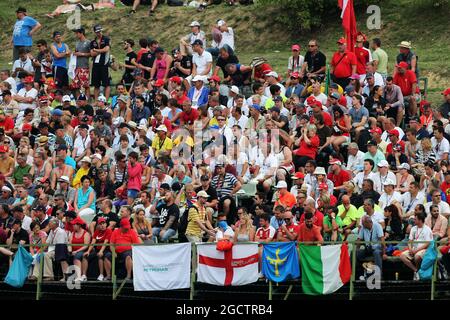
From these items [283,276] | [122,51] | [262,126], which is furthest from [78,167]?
[122,51]

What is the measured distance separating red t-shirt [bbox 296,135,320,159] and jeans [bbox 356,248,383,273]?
155 inches

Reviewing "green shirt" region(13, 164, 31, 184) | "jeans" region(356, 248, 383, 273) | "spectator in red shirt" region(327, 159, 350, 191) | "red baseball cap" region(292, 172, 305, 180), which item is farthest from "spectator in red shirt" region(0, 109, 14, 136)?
"jeans" region(356, 248, 383, 273)

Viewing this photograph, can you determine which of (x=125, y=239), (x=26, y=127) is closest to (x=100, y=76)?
(x=26, y=127)

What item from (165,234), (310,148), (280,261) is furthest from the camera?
(310,148)

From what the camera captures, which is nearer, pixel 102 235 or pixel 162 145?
pixel 102 235

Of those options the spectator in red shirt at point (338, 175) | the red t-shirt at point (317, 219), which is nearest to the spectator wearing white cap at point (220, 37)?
the spectator in red shirt at point (338, 175)

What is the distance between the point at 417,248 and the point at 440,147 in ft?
13.5

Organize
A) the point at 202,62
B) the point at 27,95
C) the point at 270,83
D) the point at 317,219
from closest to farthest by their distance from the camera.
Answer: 1. the point at 317,219
2. the point at 270,83
3. the point at 202,62
4. the point at 27,95

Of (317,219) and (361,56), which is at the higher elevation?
(361,56)

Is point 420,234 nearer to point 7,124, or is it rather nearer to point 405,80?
point 405,80

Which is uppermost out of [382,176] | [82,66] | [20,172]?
[82,66]

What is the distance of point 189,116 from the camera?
34000 mm
